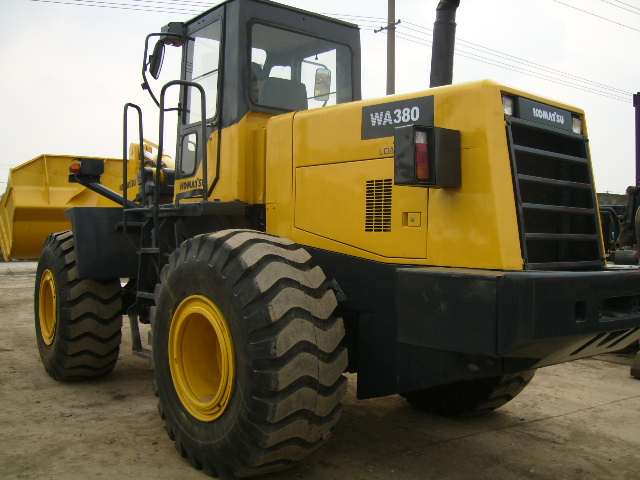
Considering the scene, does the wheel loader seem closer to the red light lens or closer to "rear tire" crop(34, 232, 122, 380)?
the red light lens

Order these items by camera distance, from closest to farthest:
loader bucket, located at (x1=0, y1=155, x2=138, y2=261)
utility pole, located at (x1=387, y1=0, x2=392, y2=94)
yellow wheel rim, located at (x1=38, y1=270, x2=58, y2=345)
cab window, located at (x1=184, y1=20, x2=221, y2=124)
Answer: cab window, located at (x1=184, y1=20, x2=221, y2=124) < yellow wheel rim, located at (x1=38, y1=270, x2=58, y2=345) < loader bucket, located at (x1=0, y1=155, x2=138, y2=261) < utility pole, located at (x1=387, y1=0, x2=392, y2=94)

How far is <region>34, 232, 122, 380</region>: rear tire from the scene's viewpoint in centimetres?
584

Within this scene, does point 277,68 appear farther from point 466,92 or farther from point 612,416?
point 612,416

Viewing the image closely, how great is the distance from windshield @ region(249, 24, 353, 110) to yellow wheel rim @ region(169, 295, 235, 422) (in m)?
1.70

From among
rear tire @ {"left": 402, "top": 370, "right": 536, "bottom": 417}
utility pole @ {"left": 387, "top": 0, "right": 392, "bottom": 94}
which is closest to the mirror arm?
rear tire @ {"left": 402, "top": 370, "right": 536, "bottom": 417}

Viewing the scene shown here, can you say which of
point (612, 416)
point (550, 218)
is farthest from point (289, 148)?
point (612, 416)

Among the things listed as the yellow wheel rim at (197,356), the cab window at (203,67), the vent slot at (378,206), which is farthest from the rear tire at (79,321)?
the vent slot at (378,206)

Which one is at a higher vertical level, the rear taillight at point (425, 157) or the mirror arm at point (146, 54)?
the mirror arm at point (146, 54)

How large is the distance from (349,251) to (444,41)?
183cm

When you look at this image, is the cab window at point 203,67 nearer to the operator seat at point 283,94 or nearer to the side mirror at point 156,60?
the side mirror at point 156,60

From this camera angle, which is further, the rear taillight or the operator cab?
the operator cab

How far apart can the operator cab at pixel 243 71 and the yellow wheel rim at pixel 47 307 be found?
195 centimetres

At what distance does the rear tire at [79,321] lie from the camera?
584 centimetres

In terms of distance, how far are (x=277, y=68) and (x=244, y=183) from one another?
3.21ft
